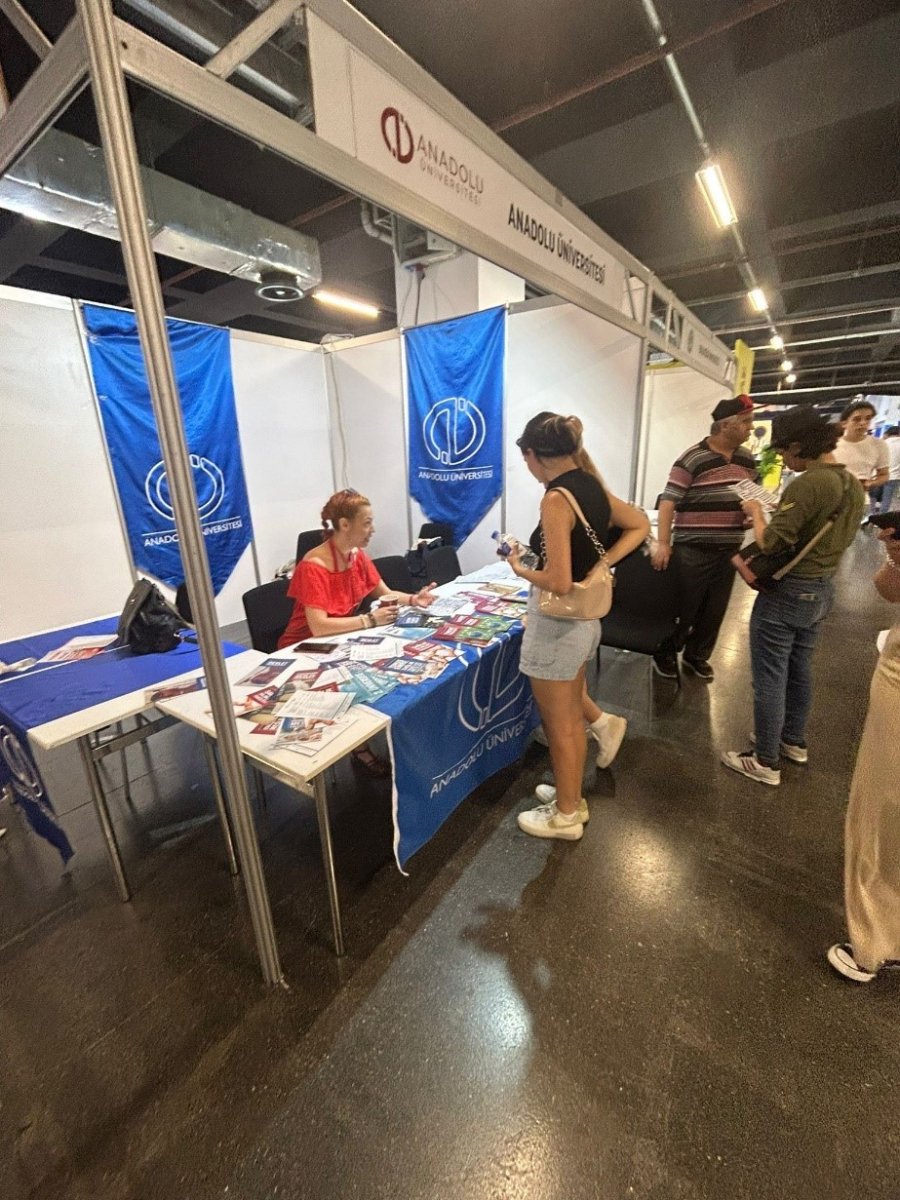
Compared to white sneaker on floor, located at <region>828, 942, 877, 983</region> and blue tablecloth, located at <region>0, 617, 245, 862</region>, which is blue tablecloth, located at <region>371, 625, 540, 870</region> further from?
white sneaker on floor, located at <region>828, 942, 877, 983</region>

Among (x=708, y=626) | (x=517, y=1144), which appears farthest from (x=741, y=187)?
(x=517, y=1144)

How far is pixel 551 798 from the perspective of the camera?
6.83 feet

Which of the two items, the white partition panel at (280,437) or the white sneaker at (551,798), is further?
the white partition panel at (280,437)

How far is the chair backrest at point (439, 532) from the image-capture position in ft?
14.8

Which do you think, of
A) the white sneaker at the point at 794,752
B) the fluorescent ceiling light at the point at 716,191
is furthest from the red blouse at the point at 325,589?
the fluorescent ceiling light at the point at 716,191

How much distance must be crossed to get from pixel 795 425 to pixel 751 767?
1.46m

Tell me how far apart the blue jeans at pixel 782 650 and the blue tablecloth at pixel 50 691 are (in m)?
2.14

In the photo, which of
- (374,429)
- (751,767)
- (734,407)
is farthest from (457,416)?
(751,767)

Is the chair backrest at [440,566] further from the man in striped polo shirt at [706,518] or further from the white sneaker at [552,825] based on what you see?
the white sneaker at [552,825]

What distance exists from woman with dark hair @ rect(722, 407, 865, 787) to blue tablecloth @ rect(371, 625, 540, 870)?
3.32ft

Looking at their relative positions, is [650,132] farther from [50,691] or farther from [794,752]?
[50,691]

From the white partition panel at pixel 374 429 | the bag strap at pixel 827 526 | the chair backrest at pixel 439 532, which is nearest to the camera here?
the bag strap at pixel 827 526

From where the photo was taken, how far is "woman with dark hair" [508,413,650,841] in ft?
4.91

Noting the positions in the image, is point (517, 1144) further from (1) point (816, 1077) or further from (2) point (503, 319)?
(2) point (503, 319)
